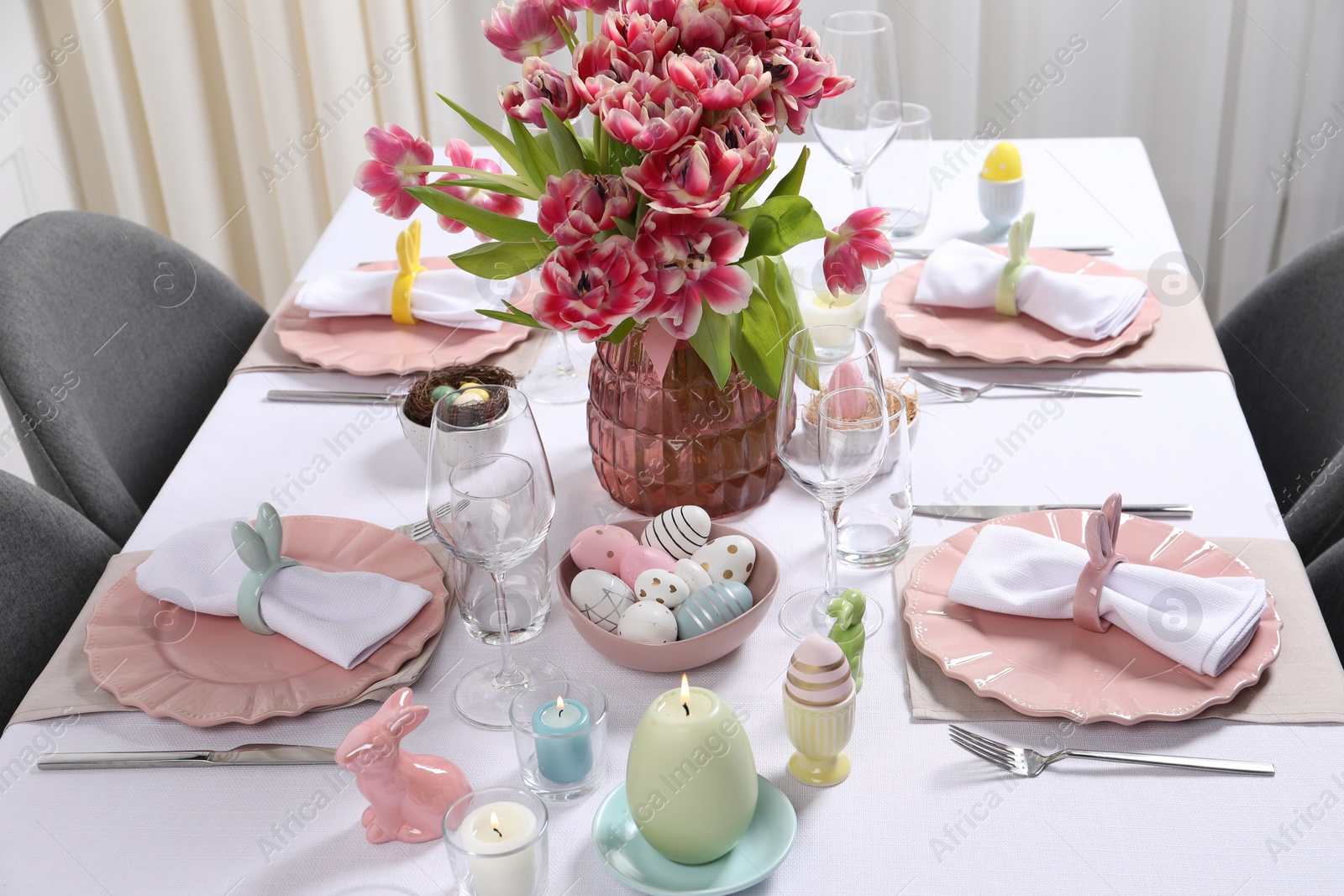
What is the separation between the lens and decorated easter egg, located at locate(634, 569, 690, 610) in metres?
0.90

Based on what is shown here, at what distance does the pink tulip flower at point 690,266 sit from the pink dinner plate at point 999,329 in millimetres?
471

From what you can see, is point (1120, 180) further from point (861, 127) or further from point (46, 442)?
point (46, 442)

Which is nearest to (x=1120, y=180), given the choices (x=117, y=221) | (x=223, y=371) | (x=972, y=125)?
(x=972, y=125)

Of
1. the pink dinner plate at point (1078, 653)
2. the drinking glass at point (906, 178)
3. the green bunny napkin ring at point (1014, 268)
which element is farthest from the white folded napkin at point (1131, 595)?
the drinking glass at point (906, 178)

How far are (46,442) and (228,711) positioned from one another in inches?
24.1

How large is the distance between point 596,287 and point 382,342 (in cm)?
60

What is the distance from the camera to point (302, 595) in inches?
38.1

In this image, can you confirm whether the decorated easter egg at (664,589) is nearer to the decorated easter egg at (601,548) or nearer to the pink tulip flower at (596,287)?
the decorated easter egg at (601,548)

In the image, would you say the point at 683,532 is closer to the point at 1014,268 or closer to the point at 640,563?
the point at 640,563

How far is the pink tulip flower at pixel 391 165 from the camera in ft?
3.17

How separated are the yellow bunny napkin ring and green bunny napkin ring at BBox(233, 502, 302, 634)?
0.48 meters

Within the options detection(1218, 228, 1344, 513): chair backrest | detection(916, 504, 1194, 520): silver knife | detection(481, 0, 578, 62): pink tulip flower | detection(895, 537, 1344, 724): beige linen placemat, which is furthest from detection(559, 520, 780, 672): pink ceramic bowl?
detection(1218, 228, 1344, 513): chair backrest

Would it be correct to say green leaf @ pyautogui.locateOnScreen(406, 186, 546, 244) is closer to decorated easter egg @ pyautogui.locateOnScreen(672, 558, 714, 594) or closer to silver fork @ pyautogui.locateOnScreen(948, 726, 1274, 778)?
decorated easter egg @ pyautogui.locateOnScreen(672, 558, 714, 594)

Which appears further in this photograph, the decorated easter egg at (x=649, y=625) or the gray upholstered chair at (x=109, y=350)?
the gray upholstered chair at (x=109, y=350)
